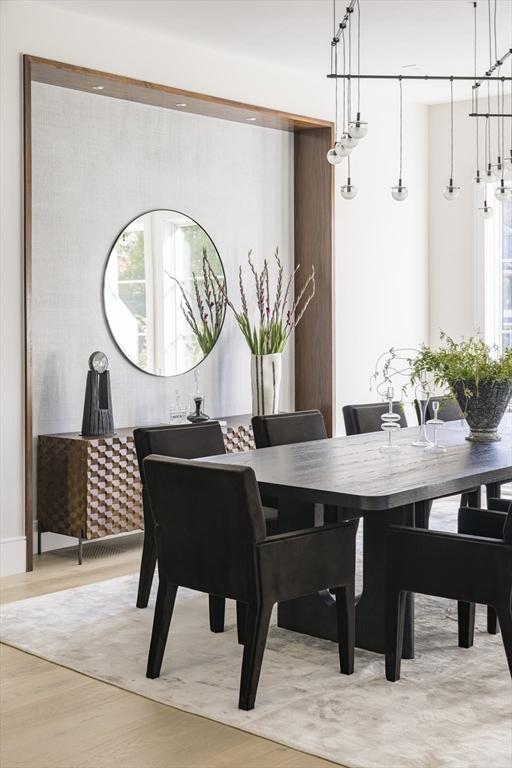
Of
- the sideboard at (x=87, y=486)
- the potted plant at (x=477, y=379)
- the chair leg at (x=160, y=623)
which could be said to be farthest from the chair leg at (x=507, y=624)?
the sideboard at (x=87, y=486)

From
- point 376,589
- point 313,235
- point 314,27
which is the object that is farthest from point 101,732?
point 313,235

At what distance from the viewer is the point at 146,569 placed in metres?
4.26

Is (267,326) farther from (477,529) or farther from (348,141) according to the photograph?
(477,529)

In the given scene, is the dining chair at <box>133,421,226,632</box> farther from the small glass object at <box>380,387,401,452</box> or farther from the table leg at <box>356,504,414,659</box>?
the small glass object at <box>380,387,401,452</box>

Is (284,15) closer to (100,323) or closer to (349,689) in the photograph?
(100,323)

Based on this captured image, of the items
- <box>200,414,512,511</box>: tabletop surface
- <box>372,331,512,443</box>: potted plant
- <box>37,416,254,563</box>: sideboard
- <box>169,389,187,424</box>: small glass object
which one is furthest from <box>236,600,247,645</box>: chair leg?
<box>169,389,187,424</box>: small glass object

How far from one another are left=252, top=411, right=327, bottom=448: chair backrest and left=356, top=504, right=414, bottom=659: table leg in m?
1.16

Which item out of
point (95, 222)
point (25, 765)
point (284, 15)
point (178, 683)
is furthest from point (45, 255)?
point (25, 765)

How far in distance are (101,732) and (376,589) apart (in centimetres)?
112

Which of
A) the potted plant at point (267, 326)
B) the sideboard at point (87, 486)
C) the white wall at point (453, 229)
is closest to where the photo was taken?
the sideboard at point (87, 486)

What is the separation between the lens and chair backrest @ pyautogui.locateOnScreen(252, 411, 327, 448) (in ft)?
15.4

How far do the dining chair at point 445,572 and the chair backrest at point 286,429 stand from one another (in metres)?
1.45

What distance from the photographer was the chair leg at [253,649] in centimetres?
305

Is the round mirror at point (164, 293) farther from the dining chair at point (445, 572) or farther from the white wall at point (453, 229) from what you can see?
the dining chair at point (445, 572)
